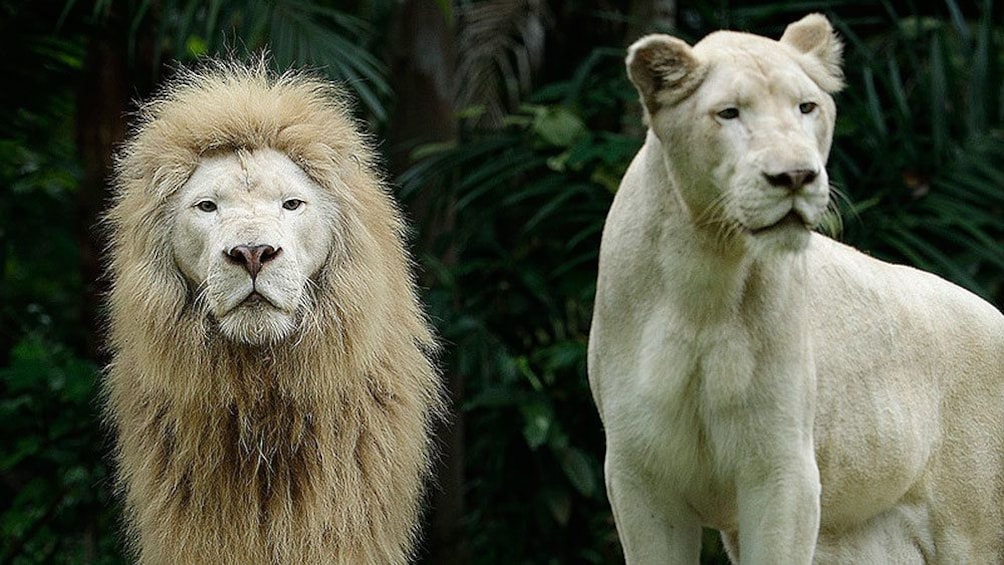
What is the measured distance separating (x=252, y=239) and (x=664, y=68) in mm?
885

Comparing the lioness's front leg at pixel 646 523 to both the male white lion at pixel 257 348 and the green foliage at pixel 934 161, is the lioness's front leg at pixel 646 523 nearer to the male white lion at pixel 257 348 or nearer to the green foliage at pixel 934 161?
the male white lion at pixel 257 348

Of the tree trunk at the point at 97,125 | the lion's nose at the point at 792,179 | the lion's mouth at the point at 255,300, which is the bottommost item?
the tree trunk at the point at 97,125

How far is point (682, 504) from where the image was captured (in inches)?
121

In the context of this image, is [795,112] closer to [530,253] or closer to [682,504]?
[682,504]

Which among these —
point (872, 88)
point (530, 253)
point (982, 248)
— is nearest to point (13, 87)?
A: point (530, 253)

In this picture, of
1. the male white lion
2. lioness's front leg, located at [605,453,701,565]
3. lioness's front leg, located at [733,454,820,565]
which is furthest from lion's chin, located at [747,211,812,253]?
the male white lion

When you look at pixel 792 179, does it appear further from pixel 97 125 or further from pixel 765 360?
pixel 97 125

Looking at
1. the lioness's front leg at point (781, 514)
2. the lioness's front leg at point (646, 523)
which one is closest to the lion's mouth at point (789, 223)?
the lioness's front leg at point (781, 514)

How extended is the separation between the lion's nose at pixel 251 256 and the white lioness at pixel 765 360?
0.71 m

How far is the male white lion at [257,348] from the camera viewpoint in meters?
3.14

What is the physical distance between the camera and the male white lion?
314 cm

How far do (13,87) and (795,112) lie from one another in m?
4.14

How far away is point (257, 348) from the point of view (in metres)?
Answer: 3.16

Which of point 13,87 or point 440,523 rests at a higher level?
point 13,87
